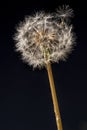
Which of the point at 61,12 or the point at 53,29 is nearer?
the point at 53,29

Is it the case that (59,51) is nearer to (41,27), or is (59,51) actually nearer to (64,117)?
(41,27)

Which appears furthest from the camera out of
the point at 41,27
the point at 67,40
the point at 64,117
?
the point at 64,117

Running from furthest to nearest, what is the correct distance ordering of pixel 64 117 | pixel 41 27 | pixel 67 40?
pixel 64 117
pixel 67 40
pixel 41 27

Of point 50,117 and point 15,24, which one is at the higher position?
point 15,24
